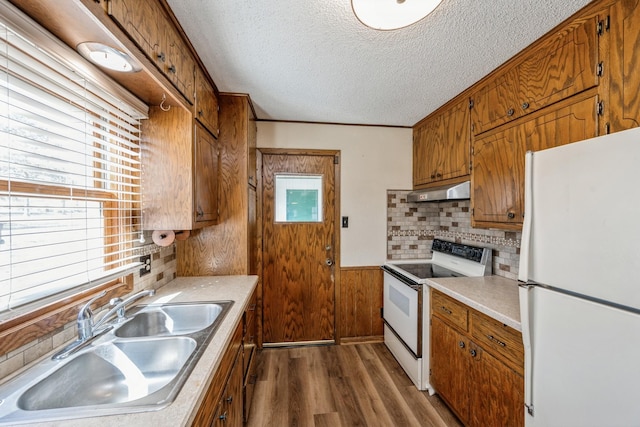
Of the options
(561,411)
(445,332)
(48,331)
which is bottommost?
(445,332)

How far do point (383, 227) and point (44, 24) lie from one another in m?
2.67

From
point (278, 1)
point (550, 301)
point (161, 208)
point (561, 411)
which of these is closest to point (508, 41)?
point (278, 1)

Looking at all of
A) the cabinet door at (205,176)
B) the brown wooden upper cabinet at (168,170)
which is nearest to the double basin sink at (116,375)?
the brown wooden upper cabinet at (168,170)

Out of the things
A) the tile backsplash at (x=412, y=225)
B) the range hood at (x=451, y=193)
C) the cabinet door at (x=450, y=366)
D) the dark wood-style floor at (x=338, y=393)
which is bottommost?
the dark wood-style floor at (x=338, y=393)

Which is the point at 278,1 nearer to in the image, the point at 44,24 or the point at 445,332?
the point at 44,24

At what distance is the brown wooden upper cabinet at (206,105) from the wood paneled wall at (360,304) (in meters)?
1.87

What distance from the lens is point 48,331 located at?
3.10 ft

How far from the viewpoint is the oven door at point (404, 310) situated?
6.70 ft

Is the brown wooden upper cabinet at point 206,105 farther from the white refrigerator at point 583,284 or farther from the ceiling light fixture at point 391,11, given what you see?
the white refrigerator at point 583,284

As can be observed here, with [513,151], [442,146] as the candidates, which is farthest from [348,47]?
[442,146]

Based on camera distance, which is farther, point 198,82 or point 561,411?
point 198,82

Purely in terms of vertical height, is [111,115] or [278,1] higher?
[278,1]

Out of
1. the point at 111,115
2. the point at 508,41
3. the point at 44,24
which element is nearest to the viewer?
the point at 44,24

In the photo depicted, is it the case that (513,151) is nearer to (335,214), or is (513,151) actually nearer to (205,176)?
(335,214)
